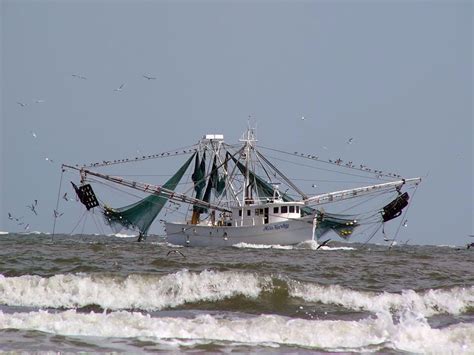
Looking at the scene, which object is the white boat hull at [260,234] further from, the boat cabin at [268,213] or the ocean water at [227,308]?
the ocean water at [227,308]

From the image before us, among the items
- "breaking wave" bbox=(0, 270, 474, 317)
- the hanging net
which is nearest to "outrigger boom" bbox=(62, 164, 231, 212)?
Result: the hanging net

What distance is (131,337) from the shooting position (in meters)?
15.2

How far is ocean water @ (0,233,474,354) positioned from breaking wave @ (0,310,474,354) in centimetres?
2

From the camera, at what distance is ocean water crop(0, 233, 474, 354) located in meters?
15.0

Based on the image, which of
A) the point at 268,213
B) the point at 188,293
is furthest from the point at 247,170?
the point at 188,293

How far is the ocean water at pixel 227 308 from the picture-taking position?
592 inches

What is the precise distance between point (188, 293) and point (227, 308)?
A: 1.58 m

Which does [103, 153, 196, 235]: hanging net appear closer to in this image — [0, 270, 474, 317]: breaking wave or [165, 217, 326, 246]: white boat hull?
[165, 217, 326, 246]: white boat hull

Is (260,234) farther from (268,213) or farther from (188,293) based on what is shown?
(188,293)

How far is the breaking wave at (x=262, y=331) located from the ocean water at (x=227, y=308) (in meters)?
0.02

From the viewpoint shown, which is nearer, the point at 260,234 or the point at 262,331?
the point at 262,331

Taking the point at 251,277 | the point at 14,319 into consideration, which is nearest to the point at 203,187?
the point at 251,277

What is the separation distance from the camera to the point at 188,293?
2117 cm

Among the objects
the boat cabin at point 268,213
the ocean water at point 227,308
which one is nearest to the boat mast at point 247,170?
the boat cabin at point 268,213
